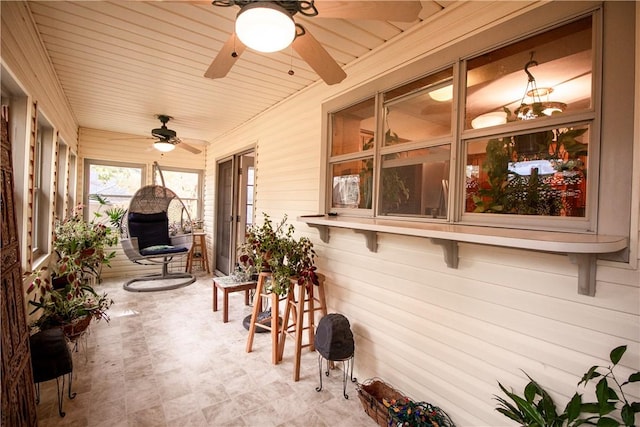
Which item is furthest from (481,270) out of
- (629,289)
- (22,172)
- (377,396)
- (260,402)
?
(22,172)

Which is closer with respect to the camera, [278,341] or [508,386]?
[508,386]

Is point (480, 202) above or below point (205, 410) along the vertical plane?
above

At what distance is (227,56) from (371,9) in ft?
2.69

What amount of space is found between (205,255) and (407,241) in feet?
15.8

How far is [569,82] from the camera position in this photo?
1.39 m

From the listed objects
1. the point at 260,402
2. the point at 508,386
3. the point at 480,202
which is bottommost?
the point at 260,402

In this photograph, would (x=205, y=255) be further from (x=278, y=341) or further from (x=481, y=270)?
(x=481, y=270)

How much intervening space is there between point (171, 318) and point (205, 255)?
7.93 feet

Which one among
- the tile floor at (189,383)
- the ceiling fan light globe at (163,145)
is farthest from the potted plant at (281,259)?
the ceiling fan light globe at (163,145)

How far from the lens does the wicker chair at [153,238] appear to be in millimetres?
4664

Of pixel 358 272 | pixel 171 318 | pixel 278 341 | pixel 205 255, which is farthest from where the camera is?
pixel 205 255

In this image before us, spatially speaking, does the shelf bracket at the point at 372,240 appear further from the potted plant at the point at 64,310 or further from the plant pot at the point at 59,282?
the plant pot at the point at 59,282

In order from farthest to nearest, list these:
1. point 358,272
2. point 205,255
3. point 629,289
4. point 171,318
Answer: point 205,255 < point 171,318 < point 358,272 < point 629,289

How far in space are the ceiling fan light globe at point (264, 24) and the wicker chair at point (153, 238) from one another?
4.37 m
